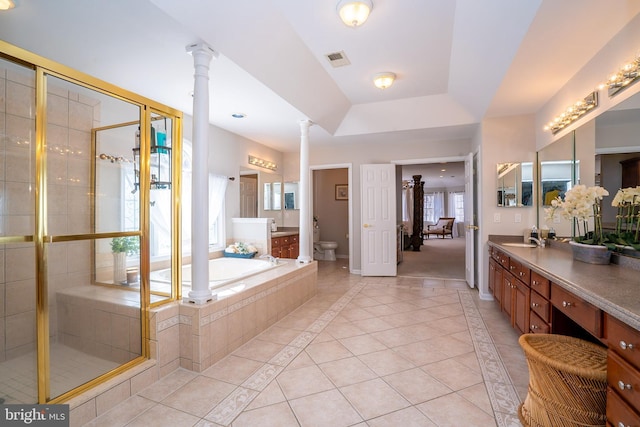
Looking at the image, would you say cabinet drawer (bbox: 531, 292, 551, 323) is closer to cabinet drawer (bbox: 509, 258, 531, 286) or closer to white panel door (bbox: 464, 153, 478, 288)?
cabinet drawer (bbox: 509, 258, 531, 286)

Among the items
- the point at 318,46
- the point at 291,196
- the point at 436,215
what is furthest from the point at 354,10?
the point at 436,215

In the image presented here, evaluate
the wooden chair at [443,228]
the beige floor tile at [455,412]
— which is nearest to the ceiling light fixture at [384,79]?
the beige floor tile at [455,412]

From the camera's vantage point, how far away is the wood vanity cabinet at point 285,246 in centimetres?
490

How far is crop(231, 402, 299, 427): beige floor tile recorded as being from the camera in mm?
1642

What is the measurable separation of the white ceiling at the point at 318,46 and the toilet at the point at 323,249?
Answer: 362 centimetres

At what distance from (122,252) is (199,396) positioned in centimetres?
115

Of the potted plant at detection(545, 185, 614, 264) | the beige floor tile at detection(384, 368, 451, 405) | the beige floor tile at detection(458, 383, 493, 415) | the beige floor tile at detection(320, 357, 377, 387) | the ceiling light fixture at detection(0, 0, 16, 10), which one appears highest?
the ceiling light fixture at detection(0, 0, 16, 10)

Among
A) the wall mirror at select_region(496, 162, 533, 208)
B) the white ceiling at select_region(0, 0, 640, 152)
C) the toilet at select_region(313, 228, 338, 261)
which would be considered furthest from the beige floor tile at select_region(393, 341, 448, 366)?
the toilet at select_region(313, 228, 338, 261)

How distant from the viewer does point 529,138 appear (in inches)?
151

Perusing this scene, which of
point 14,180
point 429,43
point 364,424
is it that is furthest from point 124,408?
point 429,43

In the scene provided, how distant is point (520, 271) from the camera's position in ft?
8.49

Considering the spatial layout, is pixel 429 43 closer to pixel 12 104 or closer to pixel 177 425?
pixel 12 104

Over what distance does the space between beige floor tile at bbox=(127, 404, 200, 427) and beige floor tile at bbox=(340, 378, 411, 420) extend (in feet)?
3.04

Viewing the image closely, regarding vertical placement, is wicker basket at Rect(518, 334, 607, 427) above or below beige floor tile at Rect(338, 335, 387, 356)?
above
